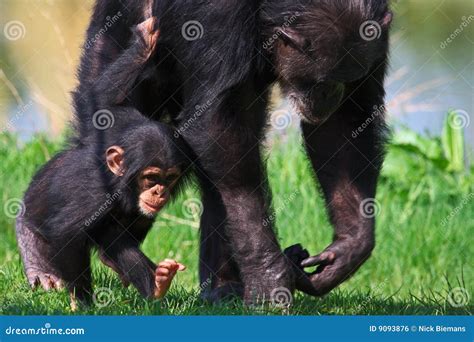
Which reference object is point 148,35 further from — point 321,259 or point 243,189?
point 321,259

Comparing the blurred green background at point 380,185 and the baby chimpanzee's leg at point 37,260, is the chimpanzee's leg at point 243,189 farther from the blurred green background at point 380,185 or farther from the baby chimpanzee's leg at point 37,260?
the baby chimpanzee's leg at point 37,260

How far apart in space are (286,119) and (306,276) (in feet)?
13.5

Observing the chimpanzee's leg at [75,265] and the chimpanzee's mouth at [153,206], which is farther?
the chimpanzee's mouth at [153,206]

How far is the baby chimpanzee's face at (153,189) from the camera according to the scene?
658 centimetres

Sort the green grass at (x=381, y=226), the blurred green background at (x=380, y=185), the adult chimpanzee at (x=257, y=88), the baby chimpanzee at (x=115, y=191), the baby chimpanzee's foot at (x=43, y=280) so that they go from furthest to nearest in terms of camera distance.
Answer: the green grass at (x=381, y=226) → the blurred green background at (x=380, y=185) → the baby chimpanzee's foot at (x=43, y=280) → the baby chimpanzee at (x=115, y=191) → the adult chimpanzee at (x=257, y=88)

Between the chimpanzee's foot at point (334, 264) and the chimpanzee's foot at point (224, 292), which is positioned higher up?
the chimpanzee's foot at point (334, 264)

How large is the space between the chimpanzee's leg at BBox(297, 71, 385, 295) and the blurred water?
442cm

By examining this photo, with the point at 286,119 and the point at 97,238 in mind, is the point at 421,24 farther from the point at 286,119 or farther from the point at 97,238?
the point at 97,238

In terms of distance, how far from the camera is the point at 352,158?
23.0ft

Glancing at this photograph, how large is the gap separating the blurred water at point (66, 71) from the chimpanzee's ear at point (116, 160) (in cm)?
430

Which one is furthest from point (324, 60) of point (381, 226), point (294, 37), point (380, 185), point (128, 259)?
point (380, 185)

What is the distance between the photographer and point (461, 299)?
711 centimetres

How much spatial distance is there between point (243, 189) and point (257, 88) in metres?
0.74

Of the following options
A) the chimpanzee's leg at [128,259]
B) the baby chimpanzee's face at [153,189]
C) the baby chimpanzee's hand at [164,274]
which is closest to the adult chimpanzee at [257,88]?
the baby chimpanzee's face at [153,189]
